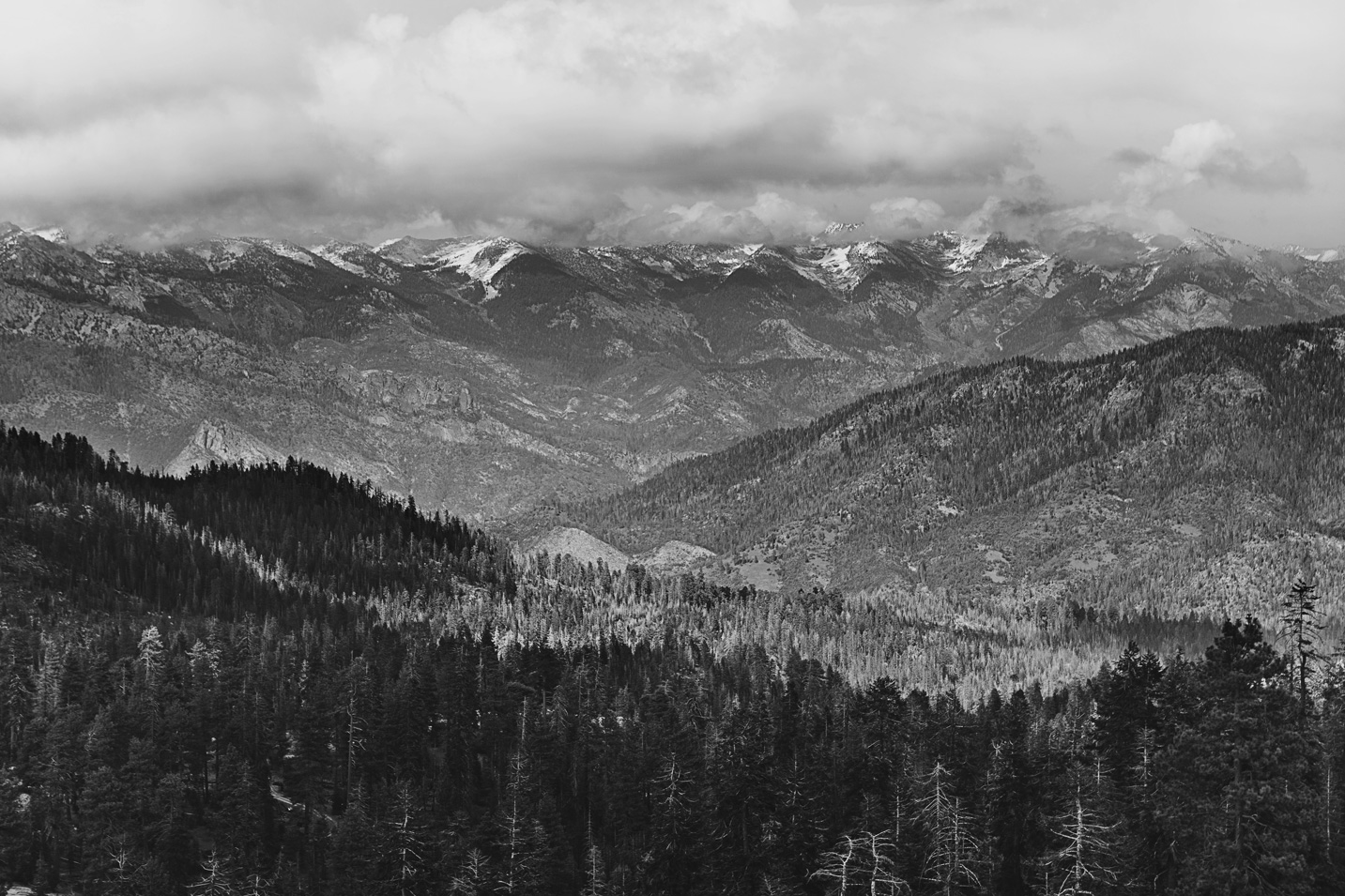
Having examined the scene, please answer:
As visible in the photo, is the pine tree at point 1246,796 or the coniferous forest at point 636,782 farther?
the coniferous forest at point 636,782

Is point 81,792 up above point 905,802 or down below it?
below

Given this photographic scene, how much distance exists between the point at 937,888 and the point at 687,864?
1712 centimetres

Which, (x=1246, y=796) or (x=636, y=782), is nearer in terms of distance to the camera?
(x=1246, y=796)

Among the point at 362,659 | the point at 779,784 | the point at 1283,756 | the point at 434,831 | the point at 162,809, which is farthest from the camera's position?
the point at 362,659

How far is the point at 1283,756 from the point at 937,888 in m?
23.6

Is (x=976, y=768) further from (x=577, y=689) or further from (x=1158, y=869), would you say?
(x=577, y=689)

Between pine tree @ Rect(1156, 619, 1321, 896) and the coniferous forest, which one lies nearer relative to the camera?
pine tree @ Rect(1156, 619, 1321, 896)

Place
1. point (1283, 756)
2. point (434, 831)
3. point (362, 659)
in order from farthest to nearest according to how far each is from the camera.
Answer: point (362, 659), point (434, 831), point (1283, 756)

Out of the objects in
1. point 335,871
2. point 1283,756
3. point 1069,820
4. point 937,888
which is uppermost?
point 1283,756

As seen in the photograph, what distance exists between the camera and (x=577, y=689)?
175 m

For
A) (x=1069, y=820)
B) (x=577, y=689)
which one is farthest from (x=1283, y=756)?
(x=577, y=689)

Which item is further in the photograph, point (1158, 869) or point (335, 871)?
point (335, 871)

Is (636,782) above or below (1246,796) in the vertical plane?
below

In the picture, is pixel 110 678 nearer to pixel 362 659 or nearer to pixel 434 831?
pixel 362 659
